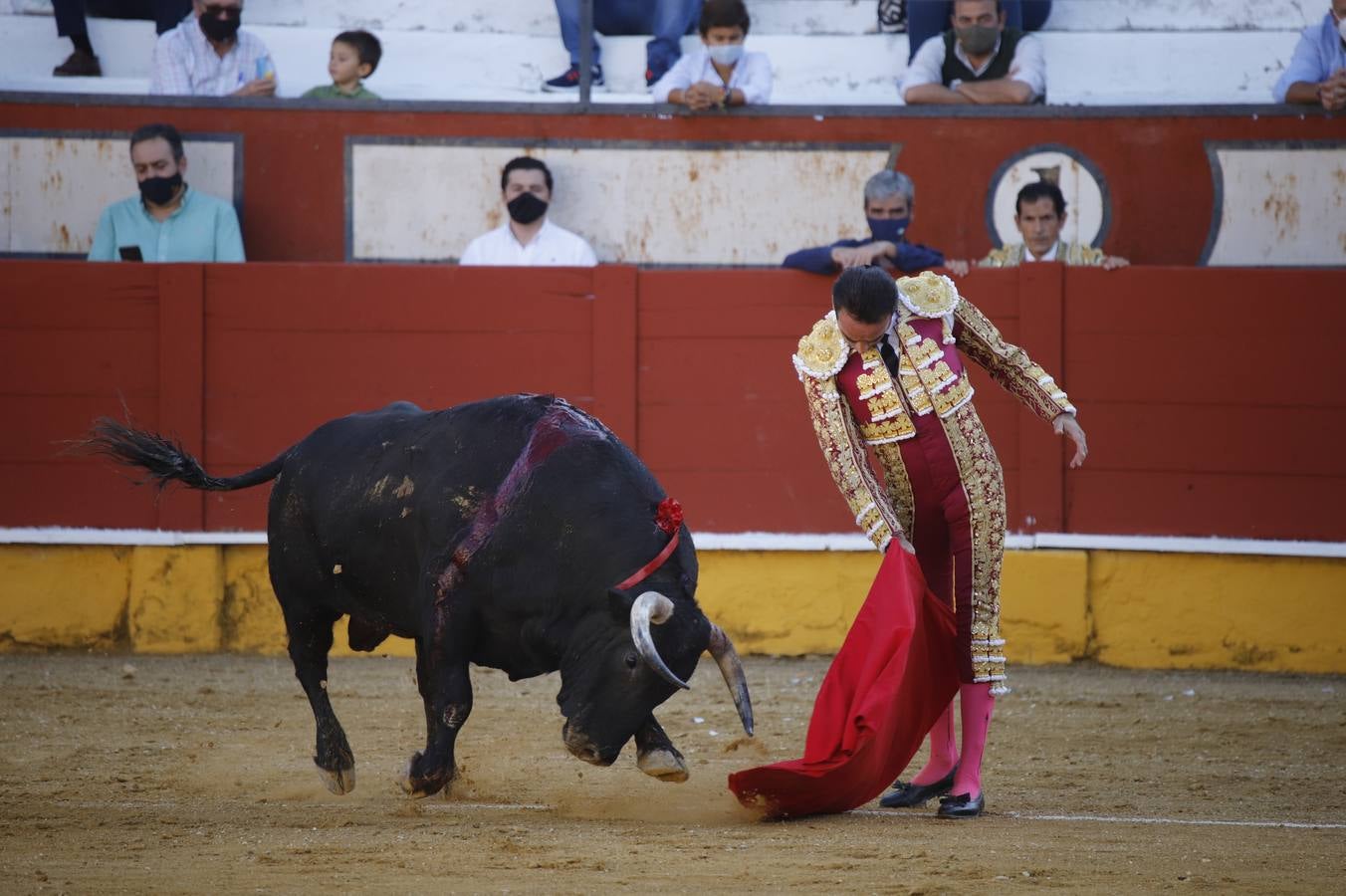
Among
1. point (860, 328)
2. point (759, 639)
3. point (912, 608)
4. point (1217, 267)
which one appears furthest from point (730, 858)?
point (1217, 267)

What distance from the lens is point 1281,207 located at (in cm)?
749

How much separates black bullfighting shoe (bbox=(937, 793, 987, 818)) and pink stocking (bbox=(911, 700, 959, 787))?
0.71 ft

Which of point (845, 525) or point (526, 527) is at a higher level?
point (526, 527)

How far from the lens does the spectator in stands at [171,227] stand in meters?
7.39

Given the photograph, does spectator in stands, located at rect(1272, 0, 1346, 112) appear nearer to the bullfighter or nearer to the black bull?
the bullfighter

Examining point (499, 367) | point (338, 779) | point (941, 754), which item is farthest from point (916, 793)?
point (499, 367)

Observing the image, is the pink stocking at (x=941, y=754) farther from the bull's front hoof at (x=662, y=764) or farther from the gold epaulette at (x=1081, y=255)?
the gold epaulette at (x=1081, y=255)

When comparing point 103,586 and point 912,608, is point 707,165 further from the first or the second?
point 912,608

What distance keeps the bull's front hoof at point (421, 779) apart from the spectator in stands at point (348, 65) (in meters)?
4.31

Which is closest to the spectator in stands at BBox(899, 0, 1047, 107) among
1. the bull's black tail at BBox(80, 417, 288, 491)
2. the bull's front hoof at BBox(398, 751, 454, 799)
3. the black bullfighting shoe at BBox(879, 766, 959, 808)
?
the bull's black tail at BBox(80, 417, 288, 491)

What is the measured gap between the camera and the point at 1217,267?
6949mm

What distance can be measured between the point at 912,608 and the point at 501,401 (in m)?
1.08

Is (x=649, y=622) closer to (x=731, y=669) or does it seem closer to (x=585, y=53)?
(x=731, y=669)

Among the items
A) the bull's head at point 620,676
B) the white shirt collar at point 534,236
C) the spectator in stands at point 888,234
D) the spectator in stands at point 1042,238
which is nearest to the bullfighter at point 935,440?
the bull's head at point 620,676
